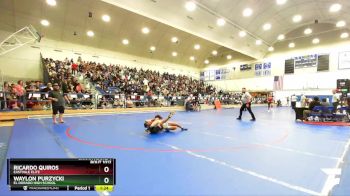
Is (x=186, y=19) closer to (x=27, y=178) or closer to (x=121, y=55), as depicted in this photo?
(x=121, y=55)

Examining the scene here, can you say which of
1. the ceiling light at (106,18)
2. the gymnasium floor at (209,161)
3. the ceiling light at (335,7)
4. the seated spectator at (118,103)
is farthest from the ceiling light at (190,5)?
the ceiling light at (335,7)

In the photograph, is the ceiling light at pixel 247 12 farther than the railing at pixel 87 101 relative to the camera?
Yes

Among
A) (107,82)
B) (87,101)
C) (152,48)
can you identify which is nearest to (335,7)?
(152,48)

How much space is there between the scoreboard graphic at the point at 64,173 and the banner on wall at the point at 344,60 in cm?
3098

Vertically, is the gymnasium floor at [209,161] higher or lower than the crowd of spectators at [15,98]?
lower

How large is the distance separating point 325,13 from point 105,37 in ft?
77.2

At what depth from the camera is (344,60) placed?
2425 cm

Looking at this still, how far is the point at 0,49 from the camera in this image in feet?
55.2

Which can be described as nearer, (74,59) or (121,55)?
(74,59)

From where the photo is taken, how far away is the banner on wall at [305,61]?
26678 mm

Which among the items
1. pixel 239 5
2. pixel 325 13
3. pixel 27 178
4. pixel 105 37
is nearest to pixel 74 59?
pixel 105 37

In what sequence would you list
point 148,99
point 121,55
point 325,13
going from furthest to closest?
point 121,55
point 325,13
point 148,99

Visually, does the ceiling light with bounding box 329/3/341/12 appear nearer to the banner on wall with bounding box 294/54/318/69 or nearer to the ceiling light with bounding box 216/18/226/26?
the banner on wall with bounding box 294/54/318/69

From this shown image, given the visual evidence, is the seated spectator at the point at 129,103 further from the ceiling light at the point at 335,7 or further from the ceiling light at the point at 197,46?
the ceiling light at the point at 335,7
